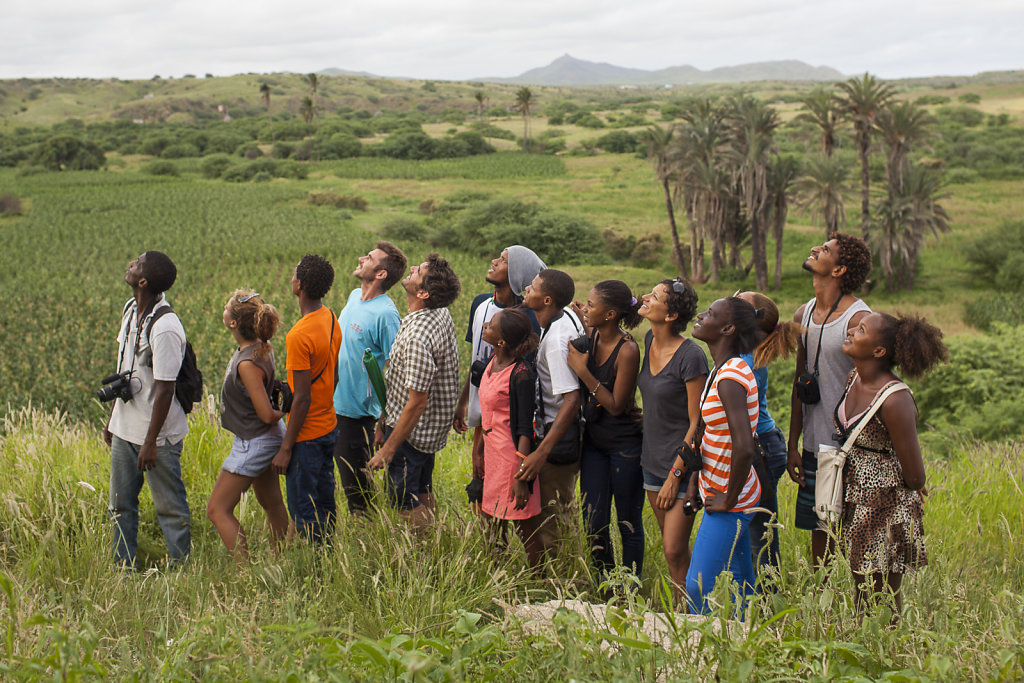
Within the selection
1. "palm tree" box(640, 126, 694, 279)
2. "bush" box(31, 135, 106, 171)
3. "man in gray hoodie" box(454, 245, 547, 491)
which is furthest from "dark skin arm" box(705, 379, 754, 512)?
"bush" box(31, 135, 106, 171)

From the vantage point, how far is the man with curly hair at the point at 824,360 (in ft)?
12.9

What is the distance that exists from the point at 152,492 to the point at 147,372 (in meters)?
0.67

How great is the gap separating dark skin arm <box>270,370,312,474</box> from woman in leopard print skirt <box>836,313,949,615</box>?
8.99 ft

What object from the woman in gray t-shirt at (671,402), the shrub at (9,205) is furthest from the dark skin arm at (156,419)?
the shrub at (9,205)

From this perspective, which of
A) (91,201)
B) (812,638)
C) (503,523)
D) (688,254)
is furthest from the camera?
(91,201)

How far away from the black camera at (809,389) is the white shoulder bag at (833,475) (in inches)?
18.8

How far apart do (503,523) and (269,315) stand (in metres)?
1.69

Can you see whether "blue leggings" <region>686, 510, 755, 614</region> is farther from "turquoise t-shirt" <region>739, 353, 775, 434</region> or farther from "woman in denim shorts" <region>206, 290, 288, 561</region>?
"woman in denim shorts" <region>206, 290, 288, 561</region>

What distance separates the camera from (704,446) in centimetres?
345

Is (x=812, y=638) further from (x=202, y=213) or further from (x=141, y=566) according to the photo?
(x=202, y=213)

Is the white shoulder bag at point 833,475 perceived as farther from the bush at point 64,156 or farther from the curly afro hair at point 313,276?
the bush at point 64,156

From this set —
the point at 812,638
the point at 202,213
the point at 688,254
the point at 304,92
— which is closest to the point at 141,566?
the point at 812,638

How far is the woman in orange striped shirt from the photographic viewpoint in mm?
3283

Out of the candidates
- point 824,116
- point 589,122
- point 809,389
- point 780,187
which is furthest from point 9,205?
point 589,122
